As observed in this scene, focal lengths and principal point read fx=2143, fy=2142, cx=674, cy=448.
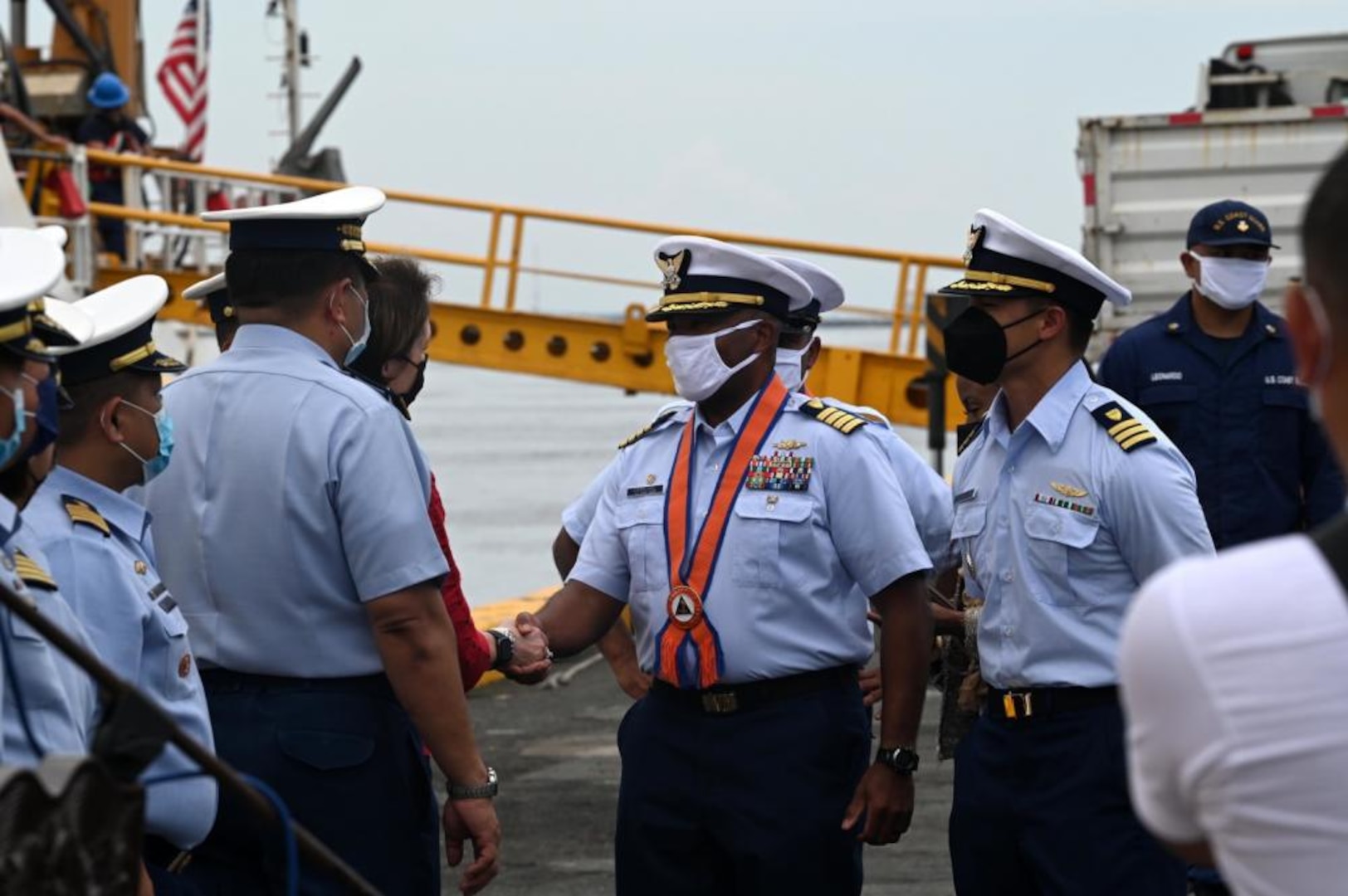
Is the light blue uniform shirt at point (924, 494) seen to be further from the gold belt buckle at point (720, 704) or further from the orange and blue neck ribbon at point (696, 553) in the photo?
the gold belt buckle at point (720, 704)

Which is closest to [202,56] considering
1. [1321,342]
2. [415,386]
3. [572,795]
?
[572,795]

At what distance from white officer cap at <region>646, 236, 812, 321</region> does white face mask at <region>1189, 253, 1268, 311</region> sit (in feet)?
8.03

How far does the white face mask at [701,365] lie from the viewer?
16.3 ft

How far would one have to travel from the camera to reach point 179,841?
3.78 m

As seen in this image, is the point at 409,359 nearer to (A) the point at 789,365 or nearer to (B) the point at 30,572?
(A) the point at 789,365

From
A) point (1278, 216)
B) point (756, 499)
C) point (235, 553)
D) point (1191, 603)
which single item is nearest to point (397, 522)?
point (235, 553)

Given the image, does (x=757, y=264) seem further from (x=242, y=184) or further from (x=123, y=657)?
(x=242, y=184)

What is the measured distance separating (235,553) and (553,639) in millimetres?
1067

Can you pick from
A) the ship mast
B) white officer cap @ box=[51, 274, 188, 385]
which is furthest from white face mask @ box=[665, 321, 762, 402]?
the ship mast

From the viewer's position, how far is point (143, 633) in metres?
3.75

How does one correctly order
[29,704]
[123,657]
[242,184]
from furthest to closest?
1. [242,184]
2. [123,657]
3. [29,704]

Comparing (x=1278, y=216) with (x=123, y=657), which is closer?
(x=123, y=657)

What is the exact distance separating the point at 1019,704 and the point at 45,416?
2203mm

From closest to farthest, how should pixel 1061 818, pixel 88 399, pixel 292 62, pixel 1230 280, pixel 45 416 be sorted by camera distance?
pixel 45 416
pixel 88 399
pixel 1061 818
pixel 1230 280
pixel 292 62
